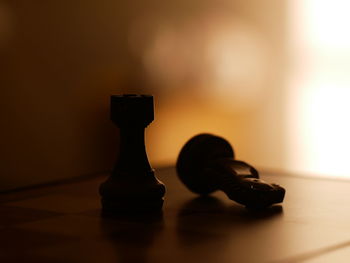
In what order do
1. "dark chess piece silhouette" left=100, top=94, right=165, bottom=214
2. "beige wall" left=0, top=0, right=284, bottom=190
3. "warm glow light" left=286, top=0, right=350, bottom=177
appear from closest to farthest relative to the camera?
"dark chess piece silhouette" left=100, top=94, right=165, bottom=214 → "beige wall" left=0, top=0, right=284, bottom=190 → "warm glow light" left=286, top=0, right=350, bottom=177

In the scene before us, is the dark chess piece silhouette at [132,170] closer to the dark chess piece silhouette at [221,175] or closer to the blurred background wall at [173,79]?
the dark chess piece silhouette at [221,175]

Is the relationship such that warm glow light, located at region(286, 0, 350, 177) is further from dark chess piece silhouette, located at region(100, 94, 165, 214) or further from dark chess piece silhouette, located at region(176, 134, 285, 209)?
dark chess piece silhouette, located at region(100, 94, 165, 214)

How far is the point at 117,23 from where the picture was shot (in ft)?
5.45

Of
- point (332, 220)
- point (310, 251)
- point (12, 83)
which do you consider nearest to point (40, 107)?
point (12, 83)

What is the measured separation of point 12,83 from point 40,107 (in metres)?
0.09

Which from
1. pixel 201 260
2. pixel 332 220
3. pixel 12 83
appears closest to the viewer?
pixel 201 260

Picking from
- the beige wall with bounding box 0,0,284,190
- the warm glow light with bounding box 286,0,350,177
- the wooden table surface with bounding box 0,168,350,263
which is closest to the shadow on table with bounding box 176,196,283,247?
the wooden table surface with bounding box 0,168,350,263

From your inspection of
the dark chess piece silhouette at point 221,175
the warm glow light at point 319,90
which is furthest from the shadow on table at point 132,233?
the warm glow light at point 319,90

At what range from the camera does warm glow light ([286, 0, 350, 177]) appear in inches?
74.6

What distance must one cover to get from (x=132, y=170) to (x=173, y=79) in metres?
0.73

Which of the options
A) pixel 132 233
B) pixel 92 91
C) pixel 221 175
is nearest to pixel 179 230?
pixel 132 233

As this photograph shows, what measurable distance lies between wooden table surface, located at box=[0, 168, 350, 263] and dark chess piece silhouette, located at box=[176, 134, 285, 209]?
22mm

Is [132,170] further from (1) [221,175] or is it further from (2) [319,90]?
(2) [319,90]

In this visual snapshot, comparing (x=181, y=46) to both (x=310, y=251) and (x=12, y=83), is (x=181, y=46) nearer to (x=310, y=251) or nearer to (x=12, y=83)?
(x=12, y=83)
